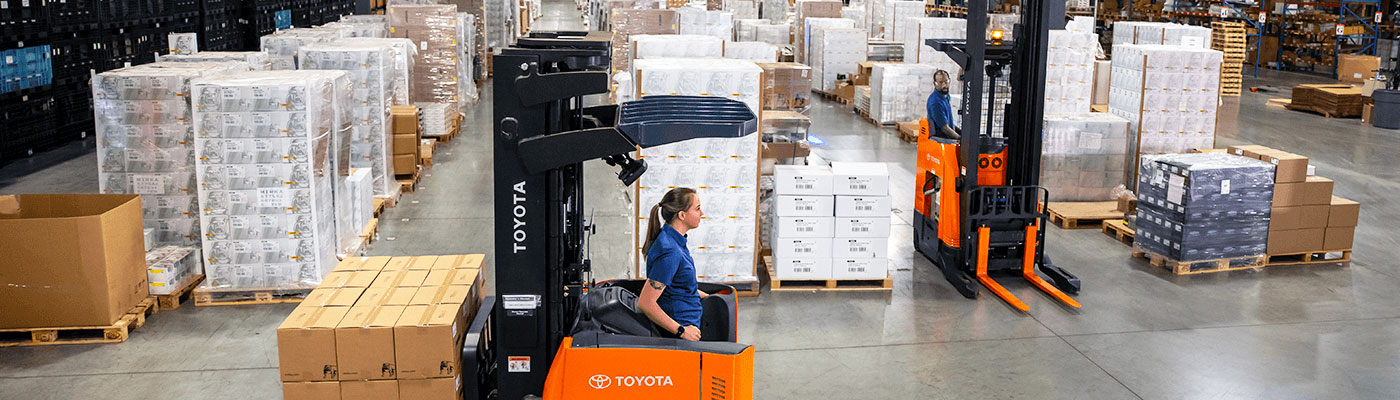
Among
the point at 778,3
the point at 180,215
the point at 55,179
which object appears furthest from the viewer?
the point at 778,3

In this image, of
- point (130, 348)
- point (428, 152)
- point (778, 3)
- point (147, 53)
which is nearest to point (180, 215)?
point (130, 348)

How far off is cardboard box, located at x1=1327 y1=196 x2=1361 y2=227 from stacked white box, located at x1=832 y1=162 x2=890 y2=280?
3977 mm

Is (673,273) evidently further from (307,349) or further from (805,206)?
(805,206)

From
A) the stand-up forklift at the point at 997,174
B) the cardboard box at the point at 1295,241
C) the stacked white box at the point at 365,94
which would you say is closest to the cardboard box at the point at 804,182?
the stand-up forklift at the point at 997,174

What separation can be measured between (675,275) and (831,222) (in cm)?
335

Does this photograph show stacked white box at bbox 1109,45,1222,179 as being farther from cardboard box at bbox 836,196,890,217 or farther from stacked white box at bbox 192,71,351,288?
stacked white box at bbox 192,71,351,288

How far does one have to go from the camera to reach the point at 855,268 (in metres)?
8.06

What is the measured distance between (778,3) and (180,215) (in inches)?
782

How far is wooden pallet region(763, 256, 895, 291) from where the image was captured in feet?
26.5

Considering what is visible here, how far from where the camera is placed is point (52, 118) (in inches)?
531

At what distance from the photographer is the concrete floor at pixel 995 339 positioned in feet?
20.3

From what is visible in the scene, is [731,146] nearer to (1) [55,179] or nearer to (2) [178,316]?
(2) [178,316]

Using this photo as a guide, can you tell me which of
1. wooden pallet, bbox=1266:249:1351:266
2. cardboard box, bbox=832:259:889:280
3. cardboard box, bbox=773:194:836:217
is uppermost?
cardboard box, bbox=773:194:836:217

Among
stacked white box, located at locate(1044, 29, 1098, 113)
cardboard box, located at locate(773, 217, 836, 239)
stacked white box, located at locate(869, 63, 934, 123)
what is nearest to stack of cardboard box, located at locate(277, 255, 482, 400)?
cardboard box, located at locate(773, 217, 836, 239)
